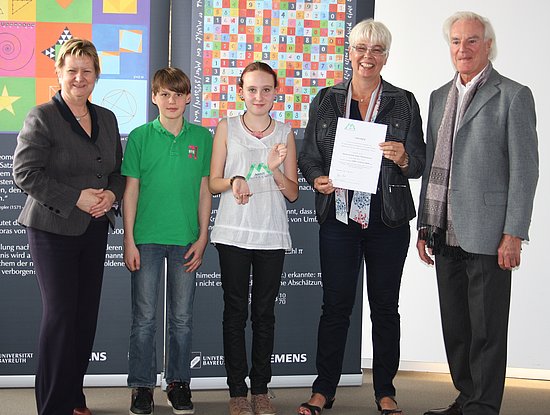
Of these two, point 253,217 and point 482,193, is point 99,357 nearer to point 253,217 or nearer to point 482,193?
point 253,217

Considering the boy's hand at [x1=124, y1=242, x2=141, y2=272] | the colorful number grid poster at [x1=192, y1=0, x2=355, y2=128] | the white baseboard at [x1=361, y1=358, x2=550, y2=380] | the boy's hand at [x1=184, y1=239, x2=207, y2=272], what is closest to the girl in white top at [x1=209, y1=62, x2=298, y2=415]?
the boy's hand at [x1=184, y1=239, x2=207, y2=272]

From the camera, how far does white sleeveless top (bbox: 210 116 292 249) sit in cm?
344

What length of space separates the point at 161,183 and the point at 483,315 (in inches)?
63.7

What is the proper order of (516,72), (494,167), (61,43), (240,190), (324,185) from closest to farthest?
(494,167) → (240,190) → (324,185) → (61,43) → (516,72)

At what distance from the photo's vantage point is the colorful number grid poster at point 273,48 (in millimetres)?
4012

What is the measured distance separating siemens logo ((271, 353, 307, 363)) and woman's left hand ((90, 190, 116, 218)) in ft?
4.73

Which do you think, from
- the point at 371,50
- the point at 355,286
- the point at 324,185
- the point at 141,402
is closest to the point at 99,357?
the point at 141,402

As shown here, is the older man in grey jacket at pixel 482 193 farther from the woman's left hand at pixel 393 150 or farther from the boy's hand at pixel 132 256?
the boy's hand at pixel 132 256

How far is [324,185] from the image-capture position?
346cm

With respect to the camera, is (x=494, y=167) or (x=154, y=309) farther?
(x=154, y=309)

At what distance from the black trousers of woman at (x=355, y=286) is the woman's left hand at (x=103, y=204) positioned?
1.05 meters

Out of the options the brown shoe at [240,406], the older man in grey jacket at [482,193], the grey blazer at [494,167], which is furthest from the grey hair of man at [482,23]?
the brown shoe at [240,406]

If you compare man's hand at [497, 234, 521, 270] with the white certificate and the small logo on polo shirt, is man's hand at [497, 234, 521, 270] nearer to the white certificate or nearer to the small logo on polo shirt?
the white certificate

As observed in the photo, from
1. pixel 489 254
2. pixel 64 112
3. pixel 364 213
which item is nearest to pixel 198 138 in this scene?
pixel 64 112
